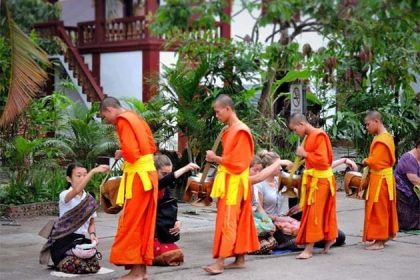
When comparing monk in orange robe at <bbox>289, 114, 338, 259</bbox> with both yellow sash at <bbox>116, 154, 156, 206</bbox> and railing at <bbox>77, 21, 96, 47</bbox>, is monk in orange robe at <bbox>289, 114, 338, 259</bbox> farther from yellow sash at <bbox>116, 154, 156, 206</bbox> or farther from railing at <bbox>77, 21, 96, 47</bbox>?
railing at <bbox>77, 21, 96, 47</bbox>

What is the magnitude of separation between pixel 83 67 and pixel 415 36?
1189 centimetres

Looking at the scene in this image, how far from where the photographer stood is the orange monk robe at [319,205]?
31.5 ft

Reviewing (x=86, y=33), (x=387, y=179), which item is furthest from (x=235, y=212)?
(x=86, y=33)

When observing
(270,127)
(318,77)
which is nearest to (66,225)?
(270,127)

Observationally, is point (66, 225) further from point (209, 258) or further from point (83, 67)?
point (83, 67)

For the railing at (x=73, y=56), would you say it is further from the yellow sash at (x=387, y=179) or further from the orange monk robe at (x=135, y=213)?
the orange monk robe at (x=135, y=213)

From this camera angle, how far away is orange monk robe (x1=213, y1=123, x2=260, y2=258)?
8.59m

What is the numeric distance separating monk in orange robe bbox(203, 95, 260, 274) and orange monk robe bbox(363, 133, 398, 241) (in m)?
2.07

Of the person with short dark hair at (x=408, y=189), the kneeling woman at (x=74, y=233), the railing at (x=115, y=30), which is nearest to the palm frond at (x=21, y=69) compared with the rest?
the kneeling woman at (x=74, y=233)

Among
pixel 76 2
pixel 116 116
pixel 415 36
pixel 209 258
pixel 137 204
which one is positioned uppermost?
pixel 76 2

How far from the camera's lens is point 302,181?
9.85 m

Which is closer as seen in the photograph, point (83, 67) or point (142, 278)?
point (142, 278)

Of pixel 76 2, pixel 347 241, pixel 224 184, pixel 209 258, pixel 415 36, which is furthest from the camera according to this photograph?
pixel 76 2

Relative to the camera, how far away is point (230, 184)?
8688mm
